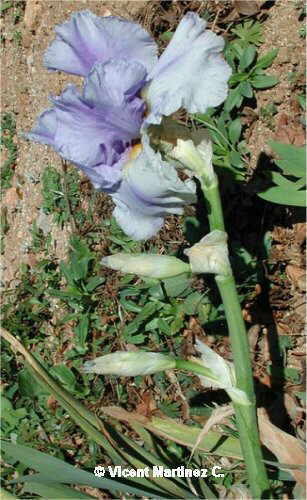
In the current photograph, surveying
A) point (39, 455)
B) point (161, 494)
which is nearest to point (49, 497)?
point (39, 455)

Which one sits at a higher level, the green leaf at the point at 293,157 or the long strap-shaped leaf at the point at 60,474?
the green leaf at the point at 293,157

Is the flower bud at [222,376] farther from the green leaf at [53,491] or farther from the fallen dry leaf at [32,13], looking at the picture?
the fallen dry leaf at [32,13]

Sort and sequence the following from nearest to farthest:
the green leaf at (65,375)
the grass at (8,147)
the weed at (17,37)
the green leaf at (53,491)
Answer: the green leaf at (53,491)
the green leaf at (65,375)
the grass at (8,147)
the weed at (17,37)

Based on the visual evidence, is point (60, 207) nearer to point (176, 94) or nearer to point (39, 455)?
point (39, 455)

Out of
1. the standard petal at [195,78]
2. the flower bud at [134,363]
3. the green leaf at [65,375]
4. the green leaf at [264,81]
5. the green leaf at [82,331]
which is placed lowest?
the green leaf at [65,375]

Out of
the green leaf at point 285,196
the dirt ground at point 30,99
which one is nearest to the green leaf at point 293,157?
the green leaf at point 285,196

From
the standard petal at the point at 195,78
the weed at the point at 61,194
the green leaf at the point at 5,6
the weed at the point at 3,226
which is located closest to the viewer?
the standard petal at the point at 195,78

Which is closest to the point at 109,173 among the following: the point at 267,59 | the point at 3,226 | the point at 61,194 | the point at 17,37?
the point at 267,59
